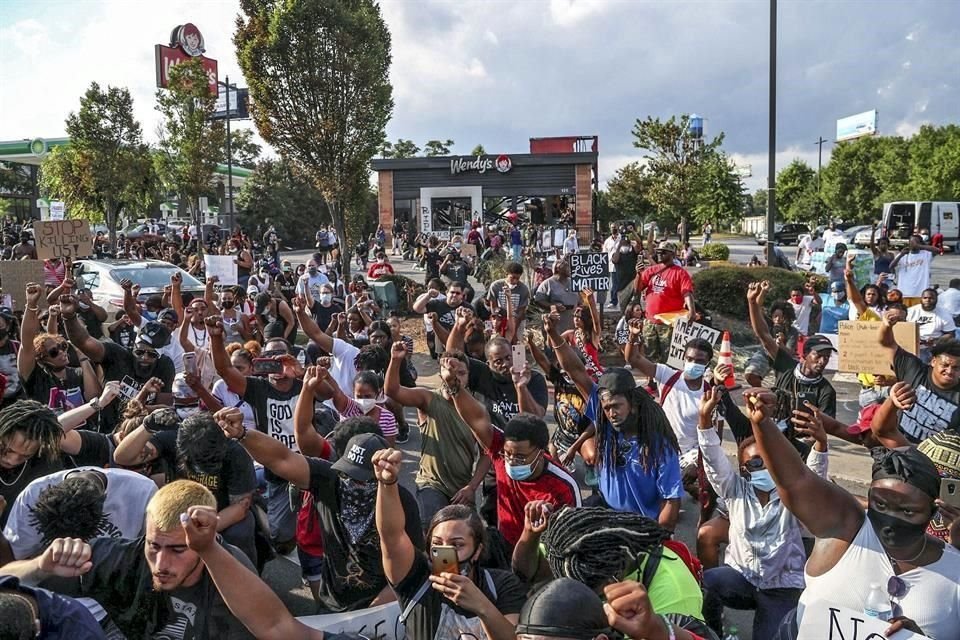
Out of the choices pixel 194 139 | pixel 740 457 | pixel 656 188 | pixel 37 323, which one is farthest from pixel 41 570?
pixel 194 139

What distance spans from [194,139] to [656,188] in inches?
660

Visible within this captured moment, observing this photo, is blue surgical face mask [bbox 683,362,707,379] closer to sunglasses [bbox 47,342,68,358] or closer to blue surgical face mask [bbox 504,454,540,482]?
blue surgical face mask [bbox 504,454,540,482]

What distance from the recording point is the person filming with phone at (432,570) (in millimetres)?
3041

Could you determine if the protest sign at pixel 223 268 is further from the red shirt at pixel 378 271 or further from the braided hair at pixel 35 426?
the braided hair at pixel 35 426

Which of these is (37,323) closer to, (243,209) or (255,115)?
(255,115)

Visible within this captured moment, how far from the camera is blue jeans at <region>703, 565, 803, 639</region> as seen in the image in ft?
12.6

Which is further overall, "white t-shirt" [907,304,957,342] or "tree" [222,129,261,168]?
"tree" [222,129,261,168]

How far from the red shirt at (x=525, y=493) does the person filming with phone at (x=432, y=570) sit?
77cm

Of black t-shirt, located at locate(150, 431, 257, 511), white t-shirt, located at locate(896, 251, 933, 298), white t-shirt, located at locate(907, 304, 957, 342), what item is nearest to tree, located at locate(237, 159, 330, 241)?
white t-shirt, located at locate(896, 251, 933, 298)

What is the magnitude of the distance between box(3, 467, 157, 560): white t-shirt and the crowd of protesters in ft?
0.04

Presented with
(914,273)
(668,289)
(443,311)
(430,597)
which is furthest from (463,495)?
(914,273)

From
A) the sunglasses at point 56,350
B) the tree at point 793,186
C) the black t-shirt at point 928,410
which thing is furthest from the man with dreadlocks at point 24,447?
the tree at point 793,186

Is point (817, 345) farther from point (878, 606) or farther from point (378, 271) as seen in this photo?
point (378, 271)

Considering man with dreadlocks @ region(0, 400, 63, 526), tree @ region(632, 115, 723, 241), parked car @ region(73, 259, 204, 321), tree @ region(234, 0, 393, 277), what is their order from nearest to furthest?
1. man with dreadlocks @ region(0, 400, 63, 526)
2. parked car @ region(73, 259, 204, 321)
3. tree @ region(234, 0, 393, 277)
4. tree @ region(632, 115, 723, 241)
